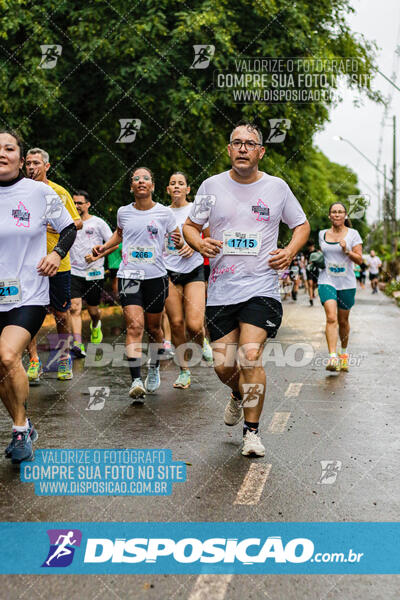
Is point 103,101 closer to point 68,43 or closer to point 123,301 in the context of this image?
point 68,43

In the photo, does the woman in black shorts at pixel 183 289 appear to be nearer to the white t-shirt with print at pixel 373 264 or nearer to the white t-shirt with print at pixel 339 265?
the white t-shirt with print at pixel 339 265

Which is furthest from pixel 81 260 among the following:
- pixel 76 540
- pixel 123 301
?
pixel 76 540

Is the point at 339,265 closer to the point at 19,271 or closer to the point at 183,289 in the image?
the point at 183,289

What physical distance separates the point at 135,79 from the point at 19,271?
12268 mm

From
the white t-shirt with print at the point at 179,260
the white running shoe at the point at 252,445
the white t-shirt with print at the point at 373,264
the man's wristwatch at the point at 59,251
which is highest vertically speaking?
the man's wristwatch at the point at 59,251

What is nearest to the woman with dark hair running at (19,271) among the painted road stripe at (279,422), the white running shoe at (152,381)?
the painted road stripe at (279,422)

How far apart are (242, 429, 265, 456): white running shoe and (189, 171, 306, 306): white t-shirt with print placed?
0.90 meters

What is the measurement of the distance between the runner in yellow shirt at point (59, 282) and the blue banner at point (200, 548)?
4.35 metres

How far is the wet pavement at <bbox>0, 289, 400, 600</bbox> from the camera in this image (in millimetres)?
3631

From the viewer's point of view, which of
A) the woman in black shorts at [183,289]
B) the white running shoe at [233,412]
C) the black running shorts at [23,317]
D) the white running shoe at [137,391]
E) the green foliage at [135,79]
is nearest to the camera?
the black running shorts at [23,317]

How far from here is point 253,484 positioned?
5070 millimetres

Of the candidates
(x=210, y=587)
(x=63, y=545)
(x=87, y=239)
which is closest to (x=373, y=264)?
(x=87, y=239)

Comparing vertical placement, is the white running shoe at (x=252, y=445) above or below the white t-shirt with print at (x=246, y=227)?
below

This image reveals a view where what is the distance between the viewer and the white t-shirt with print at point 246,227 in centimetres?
592
